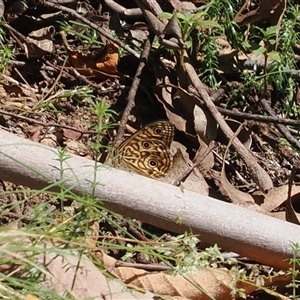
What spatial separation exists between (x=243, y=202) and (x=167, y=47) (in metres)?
0.83

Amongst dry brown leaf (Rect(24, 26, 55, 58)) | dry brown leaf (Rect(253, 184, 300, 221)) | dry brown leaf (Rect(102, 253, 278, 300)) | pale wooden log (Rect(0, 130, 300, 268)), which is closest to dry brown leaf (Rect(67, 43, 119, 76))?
dry brown leaf (Rect(24, 26, 55, 58))

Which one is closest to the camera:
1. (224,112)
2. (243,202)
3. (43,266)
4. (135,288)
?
(43,266)

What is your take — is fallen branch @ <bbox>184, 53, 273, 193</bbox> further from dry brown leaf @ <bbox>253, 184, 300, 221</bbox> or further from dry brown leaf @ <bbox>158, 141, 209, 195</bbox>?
dry brown leaf @ <bbox>158, 141, 209, 195</bbox>

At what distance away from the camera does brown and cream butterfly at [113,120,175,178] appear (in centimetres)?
316

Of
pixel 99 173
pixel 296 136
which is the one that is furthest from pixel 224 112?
pixel 99 173

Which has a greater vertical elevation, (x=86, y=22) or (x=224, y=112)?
(x=86, y=22)

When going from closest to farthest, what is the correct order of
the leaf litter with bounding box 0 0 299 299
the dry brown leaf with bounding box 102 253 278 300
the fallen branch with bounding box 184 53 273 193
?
the dry brown leaf with bounding box 102 253 278 300 < the fallen branch with bounding box 184 53 273 193 < the leaf litter with bounding box 0 0 299 299

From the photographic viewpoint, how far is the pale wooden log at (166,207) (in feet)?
8.68

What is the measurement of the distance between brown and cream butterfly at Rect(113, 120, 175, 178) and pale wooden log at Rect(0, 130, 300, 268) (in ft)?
1.36

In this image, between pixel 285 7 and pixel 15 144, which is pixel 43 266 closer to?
pixel 15 144

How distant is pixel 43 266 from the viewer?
218 cm

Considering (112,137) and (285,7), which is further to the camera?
(285,7)

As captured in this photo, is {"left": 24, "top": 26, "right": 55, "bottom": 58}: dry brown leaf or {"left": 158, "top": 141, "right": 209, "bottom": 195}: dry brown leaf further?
{"left": 24, "top": 26, "right": 55, "bottom": 58}: dry brown leaf

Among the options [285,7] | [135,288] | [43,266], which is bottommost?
[135,288]
